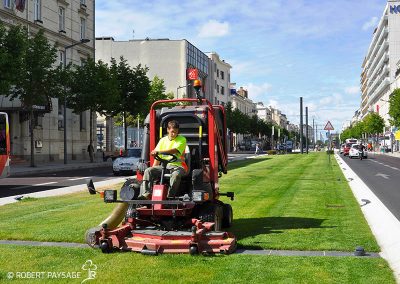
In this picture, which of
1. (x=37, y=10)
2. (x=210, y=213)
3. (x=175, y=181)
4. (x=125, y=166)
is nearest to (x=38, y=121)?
(x=37, y=10)

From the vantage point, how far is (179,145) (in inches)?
296

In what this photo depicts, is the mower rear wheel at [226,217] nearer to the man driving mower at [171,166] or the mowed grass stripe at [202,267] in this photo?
the man driving mower at [171,166]

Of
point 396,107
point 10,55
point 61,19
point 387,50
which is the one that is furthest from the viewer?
point 387,50

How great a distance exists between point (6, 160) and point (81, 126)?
2702 cm

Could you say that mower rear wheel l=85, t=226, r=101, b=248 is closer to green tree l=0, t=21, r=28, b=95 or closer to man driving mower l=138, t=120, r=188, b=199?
man driving mower l=138, t=120, r=188, b=199

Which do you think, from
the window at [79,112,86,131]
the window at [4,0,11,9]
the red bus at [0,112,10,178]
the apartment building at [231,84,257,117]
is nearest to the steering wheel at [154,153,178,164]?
the red bus at [0,112,10,178]

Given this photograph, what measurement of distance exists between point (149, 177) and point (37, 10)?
3514 cm

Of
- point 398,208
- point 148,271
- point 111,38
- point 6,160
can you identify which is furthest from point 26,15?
point 111,38

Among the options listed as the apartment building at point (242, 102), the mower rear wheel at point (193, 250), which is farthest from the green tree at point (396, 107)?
the apartment building at point (242, 102)

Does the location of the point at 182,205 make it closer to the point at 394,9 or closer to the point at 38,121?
the point at 38,121

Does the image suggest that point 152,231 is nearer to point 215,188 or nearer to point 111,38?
point 215,188

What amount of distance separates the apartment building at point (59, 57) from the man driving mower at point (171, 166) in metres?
29.5

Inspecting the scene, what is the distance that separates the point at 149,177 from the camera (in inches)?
292

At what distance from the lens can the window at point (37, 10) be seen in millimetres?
38188
